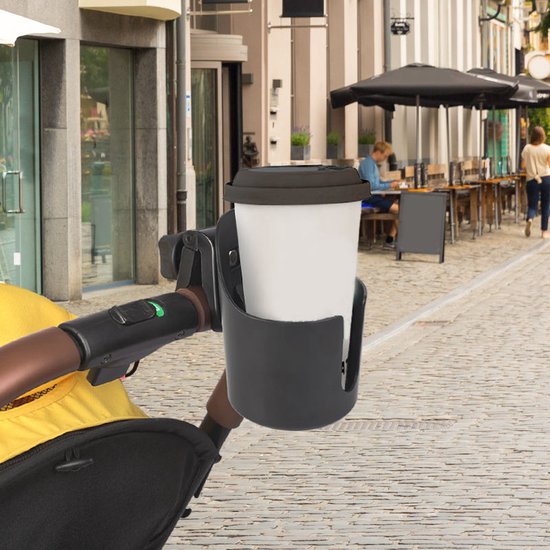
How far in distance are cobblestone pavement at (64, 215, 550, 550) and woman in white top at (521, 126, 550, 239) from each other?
13.6m

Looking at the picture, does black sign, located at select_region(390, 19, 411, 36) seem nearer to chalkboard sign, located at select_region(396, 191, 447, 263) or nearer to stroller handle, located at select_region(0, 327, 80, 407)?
chalkboard sign, located at select_region(396, 191, 447, 263)

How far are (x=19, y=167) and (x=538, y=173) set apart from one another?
46.2 ft

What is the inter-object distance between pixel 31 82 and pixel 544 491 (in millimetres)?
9496

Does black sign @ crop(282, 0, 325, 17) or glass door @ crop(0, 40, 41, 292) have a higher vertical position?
black sign @ crop(282, 0, 325, 17)

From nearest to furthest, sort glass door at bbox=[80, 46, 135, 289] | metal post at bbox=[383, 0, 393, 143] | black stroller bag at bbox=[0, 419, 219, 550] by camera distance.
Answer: black stroller bag at bbox=[0, 419, 219, 550]
glass door at bbox=[80, 46, 135, 289]
metal post at bbox=[383, 0, 393, 143]

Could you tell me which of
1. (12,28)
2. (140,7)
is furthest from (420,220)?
(12,28)

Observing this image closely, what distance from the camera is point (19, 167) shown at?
14812 mm

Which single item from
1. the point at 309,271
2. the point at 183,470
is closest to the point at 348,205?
the point at 309,271

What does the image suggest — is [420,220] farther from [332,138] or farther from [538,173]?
[538,173]

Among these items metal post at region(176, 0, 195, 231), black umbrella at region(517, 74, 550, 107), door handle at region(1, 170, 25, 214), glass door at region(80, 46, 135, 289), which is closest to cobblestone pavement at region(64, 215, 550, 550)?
door handle at region(1, 170, 25, 214)

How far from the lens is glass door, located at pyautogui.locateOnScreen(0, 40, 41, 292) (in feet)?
47.4

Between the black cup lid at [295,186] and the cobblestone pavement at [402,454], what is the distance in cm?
357

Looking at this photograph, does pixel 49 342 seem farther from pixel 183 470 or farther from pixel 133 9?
pixel 133 9

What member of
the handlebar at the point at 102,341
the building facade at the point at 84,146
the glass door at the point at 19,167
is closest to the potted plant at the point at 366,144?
the building facade at the point at 84,146
